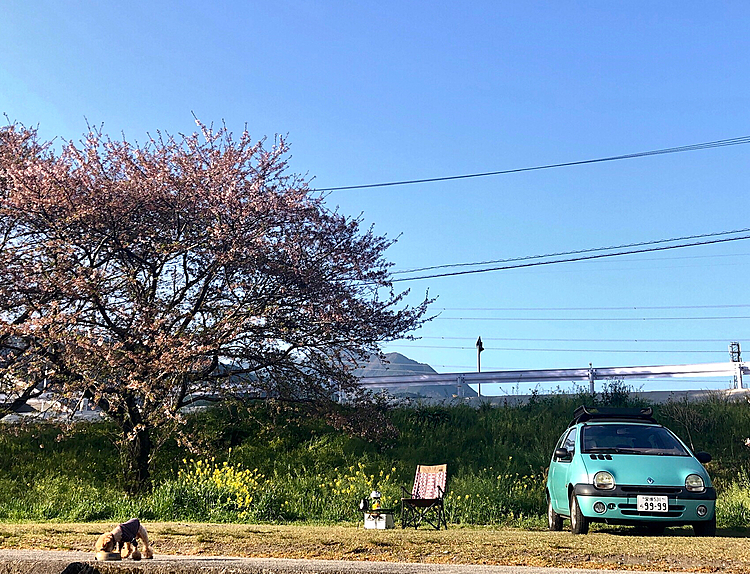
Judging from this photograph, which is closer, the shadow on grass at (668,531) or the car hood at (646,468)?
the car hood at (646,468)

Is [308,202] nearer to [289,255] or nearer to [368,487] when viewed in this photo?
[289,255]

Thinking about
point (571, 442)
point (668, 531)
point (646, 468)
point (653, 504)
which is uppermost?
point (571, 442)

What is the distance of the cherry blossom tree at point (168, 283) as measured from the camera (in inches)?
648

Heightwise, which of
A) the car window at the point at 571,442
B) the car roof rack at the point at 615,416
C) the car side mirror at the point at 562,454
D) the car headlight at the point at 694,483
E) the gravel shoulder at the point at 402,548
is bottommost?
the gravel shoulder at the point at 402,548

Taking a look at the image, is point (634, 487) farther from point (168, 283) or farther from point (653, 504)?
point (168, 283)

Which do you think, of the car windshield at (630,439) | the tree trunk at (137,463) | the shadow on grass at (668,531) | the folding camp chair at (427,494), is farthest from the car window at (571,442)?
the tree trunk at (137,463)

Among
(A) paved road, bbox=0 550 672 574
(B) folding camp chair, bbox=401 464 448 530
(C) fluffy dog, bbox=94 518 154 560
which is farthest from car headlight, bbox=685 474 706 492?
(C) fluffy dog, bbox=94 518 154 560

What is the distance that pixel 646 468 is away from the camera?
1088 centimetres

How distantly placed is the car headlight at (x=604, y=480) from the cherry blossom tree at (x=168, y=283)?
305 inches

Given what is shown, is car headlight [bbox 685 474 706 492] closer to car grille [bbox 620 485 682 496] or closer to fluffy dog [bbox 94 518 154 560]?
car grille [bbox 620 485 682 496]

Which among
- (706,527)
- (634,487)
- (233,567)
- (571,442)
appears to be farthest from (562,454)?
(233,567)

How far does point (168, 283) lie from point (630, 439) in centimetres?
1087

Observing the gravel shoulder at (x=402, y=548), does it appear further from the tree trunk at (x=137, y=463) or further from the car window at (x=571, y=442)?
the tree trunk at (x=137, y=463)

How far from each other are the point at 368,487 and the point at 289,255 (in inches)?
210
